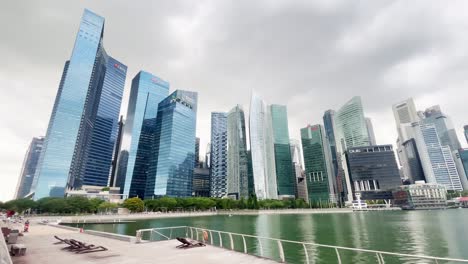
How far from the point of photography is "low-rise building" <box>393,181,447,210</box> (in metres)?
188

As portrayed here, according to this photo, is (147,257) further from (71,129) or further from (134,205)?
(71,129)

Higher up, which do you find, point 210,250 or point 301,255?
→ point 210,250

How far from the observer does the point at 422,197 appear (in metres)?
190

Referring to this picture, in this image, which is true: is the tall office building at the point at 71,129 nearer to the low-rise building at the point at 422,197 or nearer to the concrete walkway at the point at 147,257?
the concrete walkway at the point at 147,257

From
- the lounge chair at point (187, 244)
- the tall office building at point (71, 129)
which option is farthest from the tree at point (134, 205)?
the lounge chair at point (187, 244)

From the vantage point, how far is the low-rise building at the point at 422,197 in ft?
615

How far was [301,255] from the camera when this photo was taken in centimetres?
2816

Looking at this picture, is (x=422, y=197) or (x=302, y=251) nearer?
(x=302, y=251)

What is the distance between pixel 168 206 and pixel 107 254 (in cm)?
13103

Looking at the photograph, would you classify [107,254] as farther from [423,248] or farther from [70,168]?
[70,168]

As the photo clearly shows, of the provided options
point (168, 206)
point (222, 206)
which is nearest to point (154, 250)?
point (168, 206)

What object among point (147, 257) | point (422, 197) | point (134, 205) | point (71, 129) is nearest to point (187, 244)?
point (147, 257)

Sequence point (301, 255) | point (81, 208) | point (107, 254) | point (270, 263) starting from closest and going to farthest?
point (270, 263) → point (107, 254) → point (301, 255) → point (81, 208)

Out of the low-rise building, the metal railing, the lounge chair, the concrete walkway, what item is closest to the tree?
the metal railing
